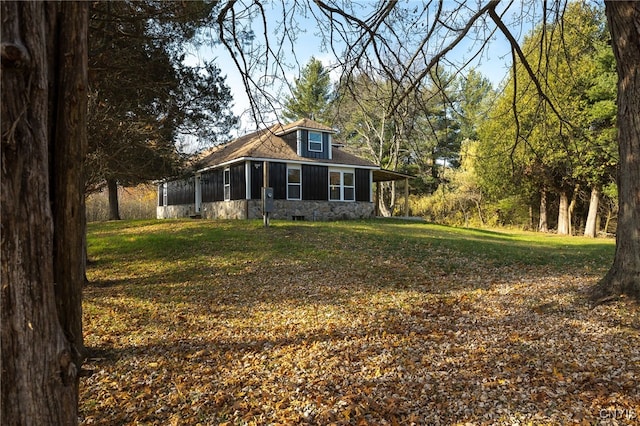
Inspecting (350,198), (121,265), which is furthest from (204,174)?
(121,265)

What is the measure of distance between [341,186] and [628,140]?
56.2 ft

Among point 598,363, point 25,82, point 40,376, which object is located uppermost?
point 25,82

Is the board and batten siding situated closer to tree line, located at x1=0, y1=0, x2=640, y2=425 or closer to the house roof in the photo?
the house roof

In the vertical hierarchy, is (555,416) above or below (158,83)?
below

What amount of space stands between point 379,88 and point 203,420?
5.05 metres

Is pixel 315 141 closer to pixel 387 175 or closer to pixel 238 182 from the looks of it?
pixel 238 182

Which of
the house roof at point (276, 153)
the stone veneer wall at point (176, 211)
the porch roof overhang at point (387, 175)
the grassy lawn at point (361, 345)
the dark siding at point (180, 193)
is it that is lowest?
the grassy lawn at point (361, 345)

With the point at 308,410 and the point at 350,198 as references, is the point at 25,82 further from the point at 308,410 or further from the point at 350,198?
the point at 350,198

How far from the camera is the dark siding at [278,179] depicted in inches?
774

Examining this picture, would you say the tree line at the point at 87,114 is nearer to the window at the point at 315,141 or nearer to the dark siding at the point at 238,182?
the dark siding at the point at 238,182

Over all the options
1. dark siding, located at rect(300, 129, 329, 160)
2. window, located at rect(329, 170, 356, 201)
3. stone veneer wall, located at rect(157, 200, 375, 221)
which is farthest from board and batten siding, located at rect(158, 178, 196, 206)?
window, located at rect(329, 170, 356, 201)

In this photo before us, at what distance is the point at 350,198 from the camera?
71.9 feet

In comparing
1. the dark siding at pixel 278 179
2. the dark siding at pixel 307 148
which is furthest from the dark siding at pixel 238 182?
the dark siding at pixel 307 148

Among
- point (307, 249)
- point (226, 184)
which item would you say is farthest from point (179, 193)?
point (307, 249)
